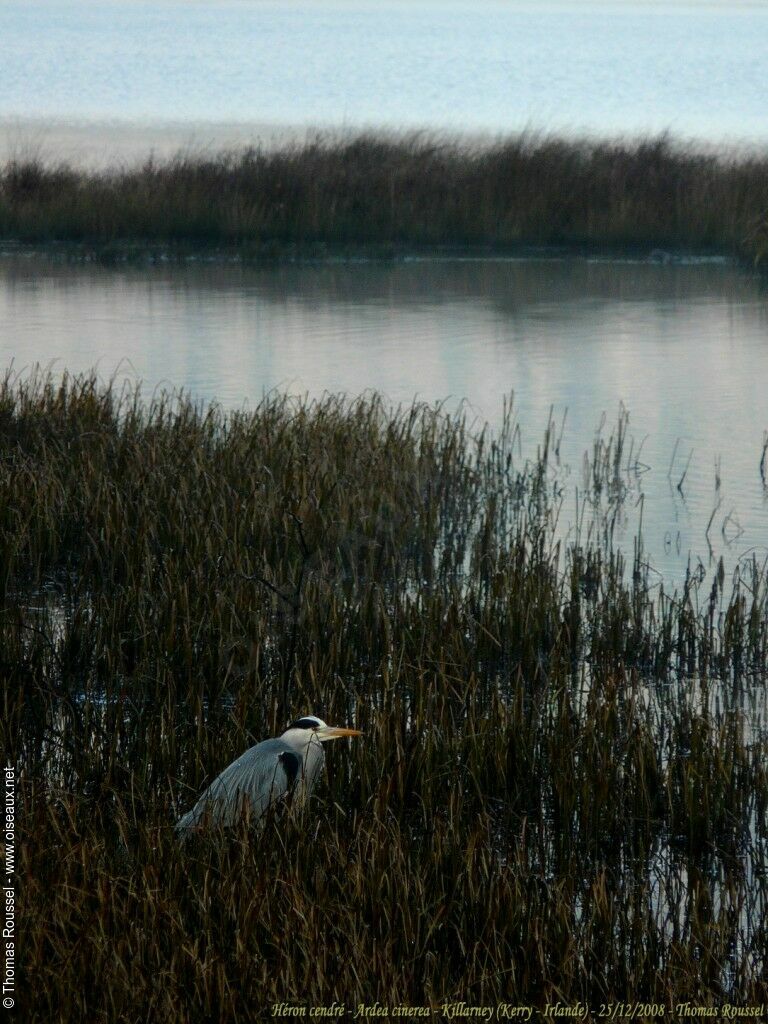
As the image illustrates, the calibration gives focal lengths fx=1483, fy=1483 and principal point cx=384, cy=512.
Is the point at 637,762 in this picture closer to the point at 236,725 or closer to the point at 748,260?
the point at 236,725

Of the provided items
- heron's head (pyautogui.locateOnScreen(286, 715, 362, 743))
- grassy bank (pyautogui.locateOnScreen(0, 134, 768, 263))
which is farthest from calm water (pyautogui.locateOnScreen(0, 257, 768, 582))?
heron's head (pyautogui.locateOnScreen(286, 715, 362, 743))

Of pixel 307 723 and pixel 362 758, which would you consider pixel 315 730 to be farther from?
pixel 362 758

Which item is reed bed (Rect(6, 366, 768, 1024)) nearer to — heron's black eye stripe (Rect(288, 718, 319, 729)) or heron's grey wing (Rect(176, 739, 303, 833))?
heron's grey wing (Rect(176, 739, 303, 833))

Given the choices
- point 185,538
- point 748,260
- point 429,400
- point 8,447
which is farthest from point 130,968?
point 748,260

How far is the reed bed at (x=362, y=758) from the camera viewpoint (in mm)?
2545

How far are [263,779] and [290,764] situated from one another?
61 millimetres

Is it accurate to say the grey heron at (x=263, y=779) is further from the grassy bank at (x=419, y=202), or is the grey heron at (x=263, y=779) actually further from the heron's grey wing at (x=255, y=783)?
the grassy bank at (x=419, y=202)

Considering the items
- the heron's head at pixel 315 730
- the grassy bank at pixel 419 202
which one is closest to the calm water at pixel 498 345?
the grassy bank at pixel 419 202

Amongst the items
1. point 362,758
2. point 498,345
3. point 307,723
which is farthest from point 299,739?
point 498,345

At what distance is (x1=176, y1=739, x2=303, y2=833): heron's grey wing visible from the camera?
2.89 metres

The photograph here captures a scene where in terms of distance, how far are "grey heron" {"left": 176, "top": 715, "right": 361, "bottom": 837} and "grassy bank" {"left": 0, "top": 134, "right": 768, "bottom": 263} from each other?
16560mm

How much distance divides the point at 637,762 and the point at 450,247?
649 inches

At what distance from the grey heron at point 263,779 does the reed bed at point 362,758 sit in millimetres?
61

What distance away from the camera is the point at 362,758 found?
336 cm
